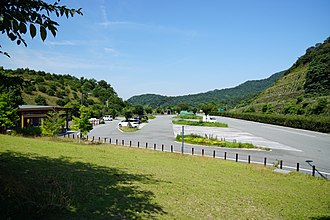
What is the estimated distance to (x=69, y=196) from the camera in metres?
6.02

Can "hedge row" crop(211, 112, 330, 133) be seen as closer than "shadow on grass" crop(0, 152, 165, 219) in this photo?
No

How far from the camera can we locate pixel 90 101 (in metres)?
89.3

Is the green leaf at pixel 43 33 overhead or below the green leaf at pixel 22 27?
below

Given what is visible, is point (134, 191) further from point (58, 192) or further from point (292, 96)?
point (292, 96)

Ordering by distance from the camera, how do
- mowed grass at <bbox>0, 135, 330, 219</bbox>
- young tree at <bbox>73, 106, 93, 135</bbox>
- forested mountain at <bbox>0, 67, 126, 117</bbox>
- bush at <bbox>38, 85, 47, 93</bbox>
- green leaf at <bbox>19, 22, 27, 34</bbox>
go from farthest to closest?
1. bush at <bbox>38, 85, 47, 93</bbox>
2. forested mountain at <bbox>0, 67, 126, 117</bbox>
3. young tree at <bbox>73, 106, 93, 135</bbox>
4. mowed grass at <bbox>0, 135, 330, 219</bbox>
5. green leaf at <bbox>19, 22, 27, 34</bbox>

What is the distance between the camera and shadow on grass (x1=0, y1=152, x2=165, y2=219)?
491 centimetres

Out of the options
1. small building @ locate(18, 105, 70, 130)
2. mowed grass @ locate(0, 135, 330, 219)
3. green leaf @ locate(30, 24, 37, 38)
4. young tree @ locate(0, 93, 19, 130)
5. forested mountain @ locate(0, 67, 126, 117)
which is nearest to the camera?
green leaf @ locate(30, 24, 37, 38)

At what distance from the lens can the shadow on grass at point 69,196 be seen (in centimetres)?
491

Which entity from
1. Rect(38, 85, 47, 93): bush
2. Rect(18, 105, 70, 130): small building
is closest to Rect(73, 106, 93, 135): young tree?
Rect(18, 105, 70, 130): small building

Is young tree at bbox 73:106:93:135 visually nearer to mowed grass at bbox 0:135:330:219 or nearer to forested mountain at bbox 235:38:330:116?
mowed grass at bbox 0:135:330:219

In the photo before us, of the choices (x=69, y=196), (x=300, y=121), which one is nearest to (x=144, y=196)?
(x=69, y=196)

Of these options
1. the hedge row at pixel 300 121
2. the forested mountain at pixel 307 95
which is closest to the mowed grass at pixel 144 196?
the hedge row at pixel 300 121

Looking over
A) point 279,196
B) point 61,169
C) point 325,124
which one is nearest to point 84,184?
point 61,169

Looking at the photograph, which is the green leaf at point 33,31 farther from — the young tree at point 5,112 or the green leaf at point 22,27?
the young tree at point 5,112
